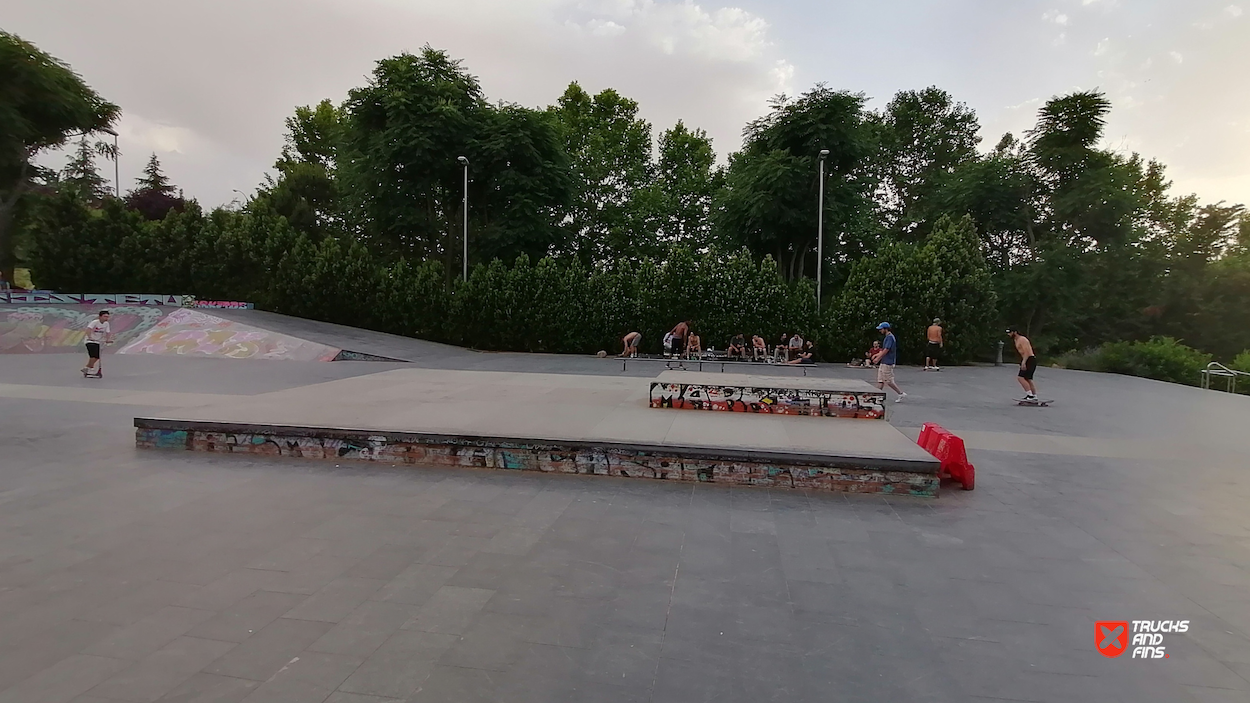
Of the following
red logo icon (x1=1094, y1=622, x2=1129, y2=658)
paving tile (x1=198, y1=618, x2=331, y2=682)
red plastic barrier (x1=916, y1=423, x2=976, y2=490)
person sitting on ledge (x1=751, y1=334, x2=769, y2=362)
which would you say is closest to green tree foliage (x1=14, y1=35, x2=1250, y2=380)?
person sitting on ledge (x1=751, y1=334, x2=769, y2=362)

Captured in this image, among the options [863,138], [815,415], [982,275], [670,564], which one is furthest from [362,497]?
[863,138]

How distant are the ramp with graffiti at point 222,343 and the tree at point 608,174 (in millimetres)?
16191

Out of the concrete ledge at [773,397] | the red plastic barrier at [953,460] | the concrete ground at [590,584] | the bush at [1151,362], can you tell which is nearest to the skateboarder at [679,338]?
the concrete ledge at [773,397]

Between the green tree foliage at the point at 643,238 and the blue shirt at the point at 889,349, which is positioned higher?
the green tree foliage at the point at 643,238

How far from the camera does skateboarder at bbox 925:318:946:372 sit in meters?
18.7

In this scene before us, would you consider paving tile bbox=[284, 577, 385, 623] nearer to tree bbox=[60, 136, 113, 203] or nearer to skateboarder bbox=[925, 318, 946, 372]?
skateboarder bbox=[925, 318, 946, 372]

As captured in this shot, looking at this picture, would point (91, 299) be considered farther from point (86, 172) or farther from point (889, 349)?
point (86, 172)

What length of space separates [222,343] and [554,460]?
18336 millimetres

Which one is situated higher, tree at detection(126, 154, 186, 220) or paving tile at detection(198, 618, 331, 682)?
tree at detection(126, 154, 186, 220)

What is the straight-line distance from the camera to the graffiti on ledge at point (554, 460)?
19.0ft

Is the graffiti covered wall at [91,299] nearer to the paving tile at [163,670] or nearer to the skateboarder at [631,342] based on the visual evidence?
the skateboarder at [631,342]

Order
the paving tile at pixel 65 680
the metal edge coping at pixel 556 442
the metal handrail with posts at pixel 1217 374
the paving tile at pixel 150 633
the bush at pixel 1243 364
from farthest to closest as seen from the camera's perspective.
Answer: the bush at pixel 1243 364
the metal handrail with posts at pixel 1217 374
the metal edge coping at pixel 556 442
the paving tile at pixel 150 633
the paving tile at pixel 65 680

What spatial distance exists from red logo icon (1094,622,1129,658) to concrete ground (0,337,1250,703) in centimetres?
5

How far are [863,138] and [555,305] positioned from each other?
15.4 m
